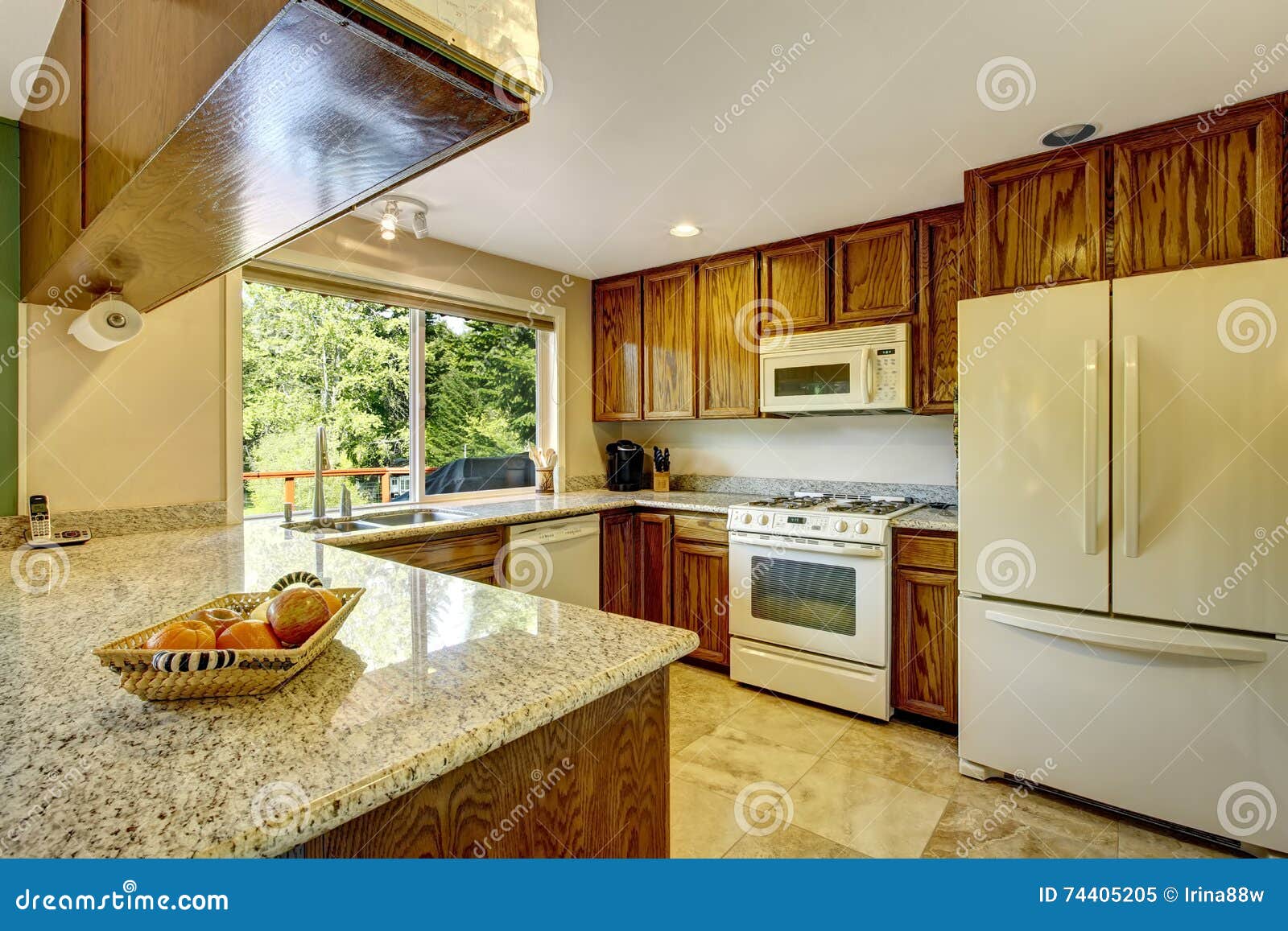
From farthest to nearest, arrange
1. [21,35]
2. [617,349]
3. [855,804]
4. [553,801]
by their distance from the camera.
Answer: [617,349], [855,804], [21,35], [553,801]

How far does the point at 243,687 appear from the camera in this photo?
0.82 meters

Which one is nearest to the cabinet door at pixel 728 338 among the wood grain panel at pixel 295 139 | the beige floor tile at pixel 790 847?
the beige floor tile at pixel 790 847

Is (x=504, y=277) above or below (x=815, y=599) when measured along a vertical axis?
above

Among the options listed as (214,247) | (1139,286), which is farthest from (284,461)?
(1139,286)

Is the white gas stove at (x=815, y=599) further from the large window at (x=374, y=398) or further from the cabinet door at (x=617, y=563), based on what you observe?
the large window at (x=374, y=398)

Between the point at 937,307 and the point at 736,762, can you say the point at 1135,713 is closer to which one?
the point at 736,762

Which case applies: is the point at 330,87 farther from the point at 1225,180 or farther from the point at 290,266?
the point at 1225,180

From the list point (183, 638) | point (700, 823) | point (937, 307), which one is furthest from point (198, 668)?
point (937, 307)

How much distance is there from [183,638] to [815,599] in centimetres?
258

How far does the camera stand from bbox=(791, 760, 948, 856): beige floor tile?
1.95 metres

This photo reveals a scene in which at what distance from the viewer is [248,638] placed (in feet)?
2.82

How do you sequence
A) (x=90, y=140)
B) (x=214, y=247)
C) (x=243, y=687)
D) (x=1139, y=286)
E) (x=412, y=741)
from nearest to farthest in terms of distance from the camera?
(x=412, y=741) → (x=243, y=687) → (x=90, y=140) → (x=214, y=247) → (x=1139, y=286)

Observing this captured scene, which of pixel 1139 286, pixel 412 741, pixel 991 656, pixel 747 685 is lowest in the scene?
pixel 747 685

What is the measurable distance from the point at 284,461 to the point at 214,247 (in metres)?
1.78
